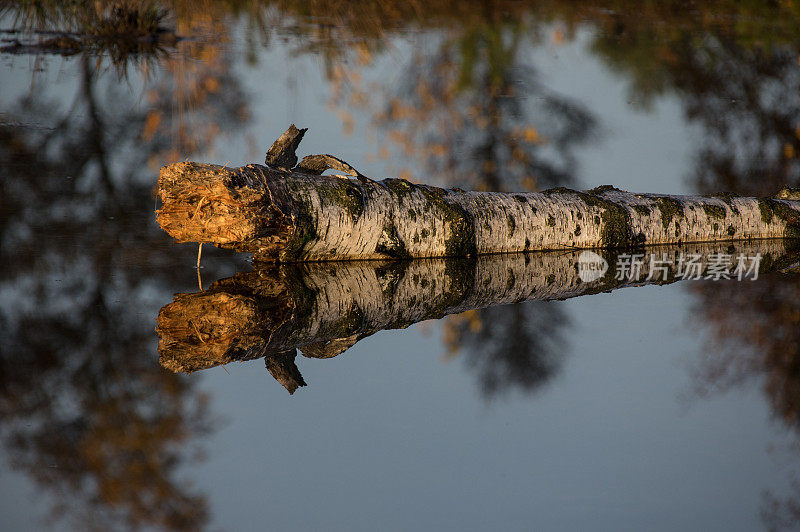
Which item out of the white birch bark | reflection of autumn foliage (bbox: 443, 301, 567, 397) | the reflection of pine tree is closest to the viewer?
reflection of autumn foliage (bbox: 443, 301, 567, 397)

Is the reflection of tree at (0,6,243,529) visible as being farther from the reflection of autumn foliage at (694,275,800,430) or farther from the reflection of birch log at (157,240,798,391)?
the reflection of autumn foliage at (694,275,800,430)

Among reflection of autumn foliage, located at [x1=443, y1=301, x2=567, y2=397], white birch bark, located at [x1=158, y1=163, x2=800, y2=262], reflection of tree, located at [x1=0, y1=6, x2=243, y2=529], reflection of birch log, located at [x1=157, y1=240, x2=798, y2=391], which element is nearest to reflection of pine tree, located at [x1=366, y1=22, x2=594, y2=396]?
reflection of autumn foliage, located at [x1=443, y1=301, x2=567, y2=397]

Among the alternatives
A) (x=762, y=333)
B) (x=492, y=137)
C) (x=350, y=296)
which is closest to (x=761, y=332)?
(x=762, y=333)

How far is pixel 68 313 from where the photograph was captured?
438cm

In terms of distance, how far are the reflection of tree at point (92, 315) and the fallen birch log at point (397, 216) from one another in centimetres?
52

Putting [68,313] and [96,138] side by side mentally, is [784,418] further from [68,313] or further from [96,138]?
[96,138]

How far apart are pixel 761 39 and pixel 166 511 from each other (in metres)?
13.3

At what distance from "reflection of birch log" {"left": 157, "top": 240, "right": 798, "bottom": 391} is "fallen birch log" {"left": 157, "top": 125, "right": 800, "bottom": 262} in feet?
0.40

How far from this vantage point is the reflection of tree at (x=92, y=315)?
9.68ft

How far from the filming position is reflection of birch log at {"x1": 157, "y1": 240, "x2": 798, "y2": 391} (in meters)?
4.02

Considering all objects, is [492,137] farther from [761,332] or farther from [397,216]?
[761,332]

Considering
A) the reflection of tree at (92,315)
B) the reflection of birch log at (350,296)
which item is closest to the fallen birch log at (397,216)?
the reflection of birch log at (350,296)

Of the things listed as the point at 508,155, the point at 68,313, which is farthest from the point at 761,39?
the point at 68,313

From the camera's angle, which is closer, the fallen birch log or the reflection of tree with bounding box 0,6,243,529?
the reflection of tree with bounding box 0,6,243,529
